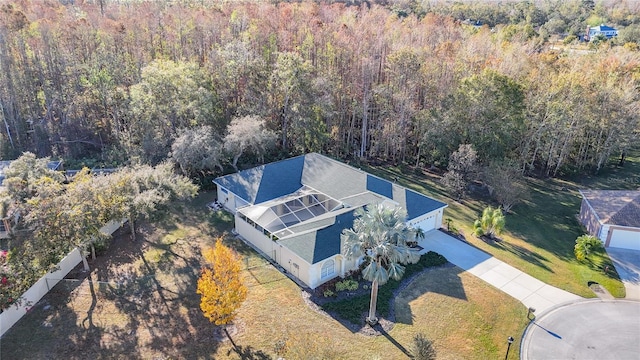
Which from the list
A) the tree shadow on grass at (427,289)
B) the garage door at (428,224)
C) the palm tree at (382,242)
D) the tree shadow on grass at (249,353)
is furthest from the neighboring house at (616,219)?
the tree shadow on grass at (249,353)

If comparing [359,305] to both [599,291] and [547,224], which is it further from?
[547,224]

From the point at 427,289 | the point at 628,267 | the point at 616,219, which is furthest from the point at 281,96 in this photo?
the point at 628,267

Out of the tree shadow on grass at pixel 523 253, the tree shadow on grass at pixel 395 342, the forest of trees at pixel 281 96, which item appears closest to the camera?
the tree shadow on grass at pixel 395 342

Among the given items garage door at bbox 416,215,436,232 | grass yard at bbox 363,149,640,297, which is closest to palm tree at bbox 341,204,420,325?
garage door at bbox 416,215,436,232

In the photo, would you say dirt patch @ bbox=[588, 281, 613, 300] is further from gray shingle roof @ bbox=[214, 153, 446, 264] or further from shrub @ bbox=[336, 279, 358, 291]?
shrub @ bbox=[336, 279, 358, 291]

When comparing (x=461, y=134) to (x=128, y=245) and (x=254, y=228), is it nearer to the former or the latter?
(x=254, y=228)

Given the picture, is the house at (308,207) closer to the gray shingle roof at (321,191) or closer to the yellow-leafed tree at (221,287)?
the gray shingle roof at (321,191)

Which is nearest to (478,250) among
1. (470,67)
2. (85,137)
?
(470,67)
